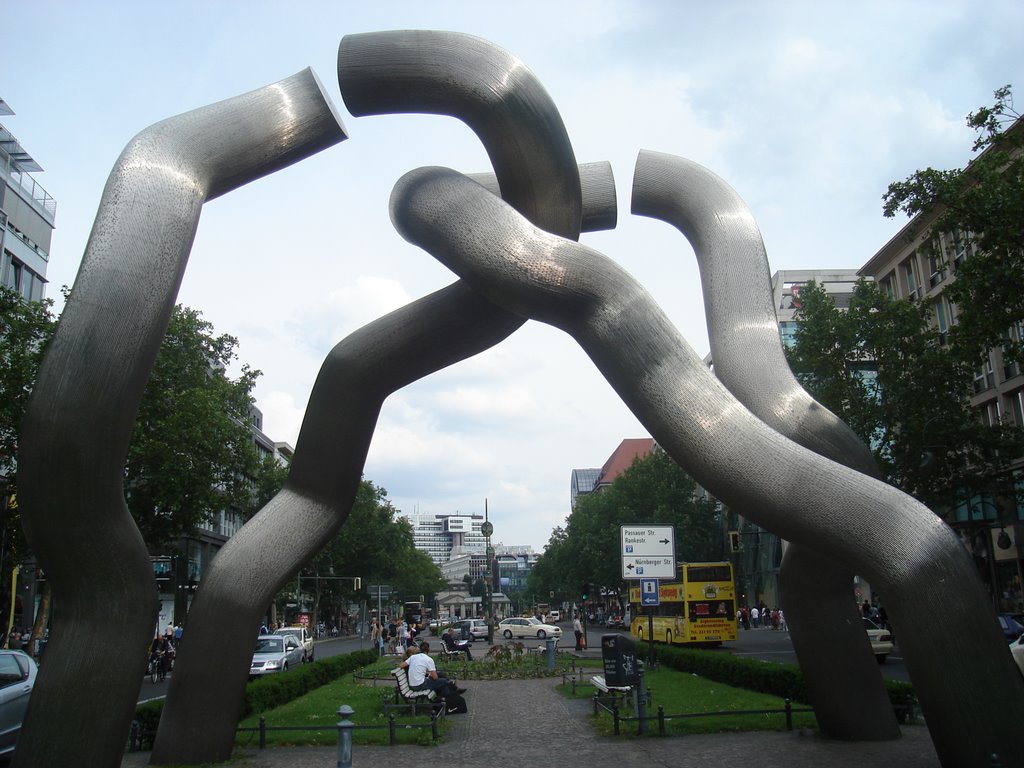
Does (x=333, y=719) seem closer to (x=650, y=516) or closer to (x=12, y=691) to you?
(x=12, y=691)

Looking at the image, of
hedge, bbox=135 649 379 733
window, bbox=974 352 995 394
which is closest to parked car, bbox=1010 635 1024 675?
hedge, bbox=135 649 379 733

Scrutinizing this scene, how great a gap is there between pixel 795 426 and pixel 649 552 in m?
9.42

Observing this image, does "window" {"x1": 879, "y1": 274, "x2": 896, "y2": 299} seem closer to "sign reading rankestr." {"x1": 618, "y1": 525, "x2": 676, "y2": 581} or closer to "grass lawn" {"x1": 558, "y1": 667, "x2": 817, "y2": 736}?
"grass lawn" {"x1": 558, "y1": 667, "x2": 817, "y2": 736}

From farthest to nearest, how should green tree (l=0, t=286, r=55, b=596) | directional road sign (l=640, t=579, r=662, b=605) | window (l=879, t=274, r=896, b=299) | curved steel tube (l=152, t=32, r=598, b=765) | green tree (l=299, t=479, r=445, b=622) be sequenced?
green tree (l=299, t=479, r=445, b=622), window (l=879, t=274, r=896, b=299), green tree (l=0, t=286, r=55, b=596), directional road sign (l=640, t=579, r=662, b=605), curved steel tube (l=152, t=32, r=598, b=765)

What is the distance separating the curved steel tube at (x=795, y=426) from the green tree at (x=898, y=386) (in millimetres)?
25224

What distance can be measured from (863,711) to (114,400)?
971 cm

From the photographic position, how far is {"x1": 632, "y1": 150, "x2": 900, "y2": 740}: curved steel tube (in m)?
11.0

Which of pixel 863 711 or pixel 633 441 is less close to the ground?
pixel 633 441

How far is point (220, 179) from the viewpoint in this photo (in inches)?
400

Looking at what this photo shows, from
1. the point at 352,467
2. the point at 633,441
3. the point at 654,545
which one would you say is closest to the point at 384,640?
the point at 654,545

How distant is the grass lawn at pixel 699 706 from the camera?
14.0m

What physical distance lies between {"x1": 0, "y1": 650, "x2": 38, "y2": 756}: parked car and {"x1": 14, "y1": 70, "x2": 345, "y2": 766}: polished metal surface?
3580mm

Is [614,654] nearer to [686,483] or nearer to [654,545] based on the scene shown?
[654,545]

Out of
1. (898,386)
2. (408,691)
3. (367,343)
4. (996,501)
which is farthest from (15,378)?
(996,501)
